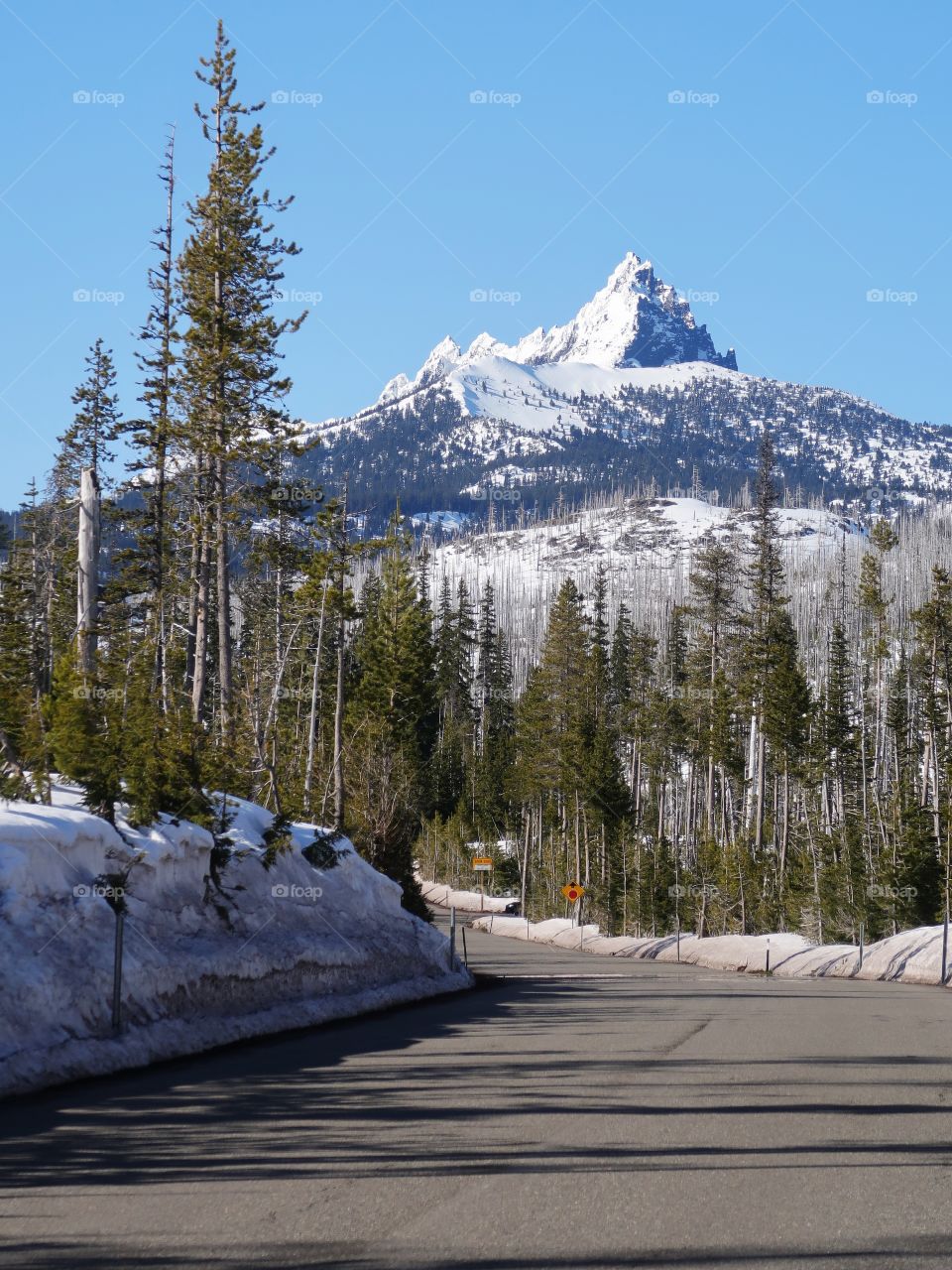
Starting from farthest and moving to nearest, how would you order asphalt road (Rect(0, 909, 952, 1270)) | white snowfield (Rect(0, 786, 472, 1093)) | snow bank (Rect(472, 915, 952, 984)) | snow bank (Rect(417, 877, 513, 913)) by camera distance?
snow bank (Rect(417, 877, 513, 913)) → snow bank (Rect(472, 915, 952, 984)) → white snowfield (Rect(0, 786, 472, 1093)) → asphalt road (Rect(0, 909, 952, 1270))

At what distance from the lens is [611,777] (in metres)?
63.9

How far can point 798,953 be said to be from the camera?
109 feet

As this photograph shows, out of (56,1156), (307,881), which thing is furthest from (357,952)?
(56,1156)

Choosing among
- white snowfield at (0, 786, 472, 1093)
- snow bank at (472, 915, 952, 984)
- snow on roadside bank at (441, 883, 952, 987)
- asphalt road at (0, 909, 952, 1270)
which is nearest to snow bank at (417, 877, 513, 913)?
snow on roadside bank at (441, 883, 952, 987)

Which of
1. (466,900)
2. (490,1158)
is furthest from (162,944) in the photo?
(466,900)

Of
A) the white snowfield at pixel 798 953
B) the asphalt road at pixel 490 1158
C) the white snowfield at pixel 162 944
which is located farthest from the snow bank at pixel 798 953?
the asphalt road at pixel 490 1158

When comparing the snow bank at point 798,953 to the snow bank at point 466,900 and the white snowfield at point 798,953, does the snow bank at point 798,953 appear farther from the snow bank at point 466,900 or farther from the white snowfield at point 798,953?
the snow bank at point 466,900

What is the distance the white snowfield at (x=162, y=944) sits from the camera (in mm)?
9812

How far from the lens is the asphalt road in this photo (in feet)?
17.9

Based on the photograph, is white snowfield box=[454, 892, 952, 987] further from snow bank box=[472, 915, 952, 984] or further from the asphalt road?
the asphalt road

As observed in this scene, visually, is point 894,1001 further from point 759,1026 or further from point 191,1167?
point 191,1167

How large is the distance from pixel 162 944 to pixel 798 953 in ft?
82.4

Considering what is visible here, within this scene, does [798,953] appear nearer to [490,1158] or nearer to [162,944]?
[162,944]

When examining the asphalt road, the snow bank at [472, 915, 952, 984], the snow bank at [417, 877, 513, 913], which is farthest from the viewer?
the snow bank at [417, 877, 513, 913]
